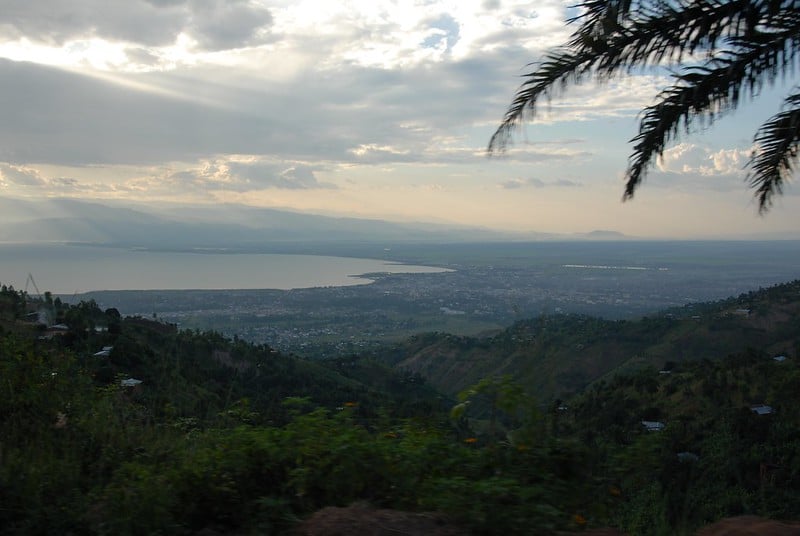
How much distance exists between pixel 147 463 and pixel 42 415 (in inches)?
46.0

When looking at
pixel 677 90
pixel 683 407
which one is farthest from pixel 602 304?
pixel 677 90

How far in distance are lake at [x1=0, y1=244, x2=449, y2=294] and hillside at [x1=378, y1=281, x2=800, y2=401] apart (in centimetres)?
1806

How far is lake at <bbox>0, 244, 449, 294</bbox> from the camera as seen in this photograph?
122 ft

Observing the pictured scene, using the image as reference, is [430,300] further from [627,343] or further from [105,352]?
[105,352]

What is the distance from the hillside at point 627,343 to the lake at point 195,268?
18058 millimetres

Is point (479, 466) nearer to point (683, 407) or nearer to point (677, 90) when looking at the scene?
point (677, 90)

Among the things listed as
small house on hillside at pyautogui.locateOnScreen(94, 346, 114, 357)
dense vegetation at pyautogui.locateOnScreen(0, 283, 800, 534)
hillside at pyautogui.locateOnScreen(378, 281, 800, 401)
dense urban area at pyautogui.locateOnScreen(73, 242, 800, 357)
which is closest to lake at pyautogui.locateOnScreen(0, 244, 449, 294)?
dense urban area at pyautogui.locateOnScreen(73, 242, 800, 357)

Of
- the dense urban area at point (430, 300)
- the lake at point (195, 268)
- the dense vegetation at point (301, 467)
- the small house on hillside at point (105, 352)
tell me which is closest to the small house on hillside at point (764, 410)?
the dense vegetation at point (301, 467)

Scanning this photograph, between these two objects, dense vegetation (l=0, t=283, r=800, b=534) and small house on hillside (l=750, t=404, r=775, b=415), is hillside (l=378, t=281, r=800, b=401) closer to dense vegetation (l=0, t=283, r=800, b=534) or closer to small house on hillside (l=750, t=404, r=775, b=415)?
small house on hillside (l=750, t=404, r=775, b=415)

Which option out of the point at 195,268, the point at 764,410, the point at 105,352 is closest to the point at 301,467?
the point at 764,410

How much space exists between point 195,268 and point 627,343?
50079mm

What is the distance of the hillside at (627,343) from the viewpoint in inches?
979

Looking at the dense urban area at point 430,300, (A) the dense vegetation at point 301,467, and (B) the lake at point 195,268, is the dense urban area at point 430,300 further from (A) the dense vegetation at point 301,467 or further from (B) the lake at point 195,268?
(A) the dense vegetation at point 301,467

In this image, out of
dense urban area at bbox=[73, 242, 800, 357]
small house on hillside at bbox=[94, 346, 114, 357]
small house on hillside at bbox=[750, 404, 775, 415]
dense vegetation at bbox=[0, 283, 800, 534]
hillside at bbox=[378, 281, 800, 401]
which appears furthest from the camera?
dense urban area at bbox=[73, 242, 800, 357]
